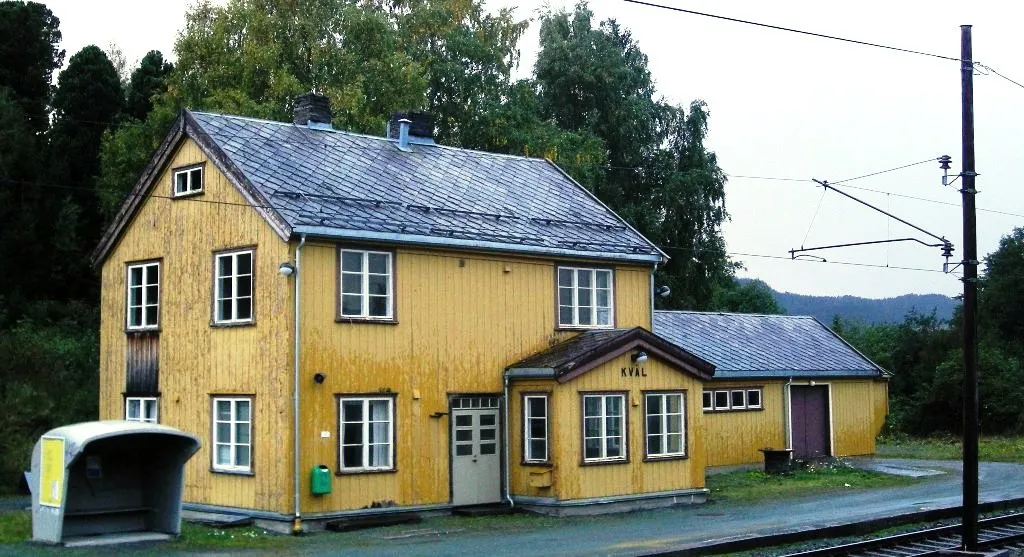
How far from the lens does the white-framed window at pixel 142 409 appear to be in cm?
2452

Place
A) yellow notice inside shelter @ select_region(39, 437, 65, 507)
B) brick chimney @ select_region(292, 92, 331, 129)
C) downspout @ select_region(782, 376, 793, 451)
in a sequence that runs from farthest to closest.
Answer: downspout @ select_region(782, 376, 793, 451) < brick chimney @ select_region(292, 92, 331, 129) < yellow notice inside shelter @ select_region(39, 437, 65, 507)

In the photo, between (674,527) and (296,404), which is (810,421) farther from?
(296,404)

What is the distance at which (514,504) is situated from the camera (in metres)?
24.2

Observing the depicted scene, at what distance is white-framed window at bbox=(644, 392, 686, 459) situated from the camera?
2508 centimetres

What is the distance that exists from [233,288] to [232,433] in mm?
2615

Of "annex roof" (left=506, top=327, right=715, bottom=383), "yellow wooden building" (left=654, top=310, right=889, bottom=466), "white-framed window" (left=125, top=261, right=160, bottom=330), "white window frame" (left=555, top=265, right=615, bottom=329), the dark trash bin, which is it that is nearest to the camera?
"annex roof" (left=506, top=327, right=715, bottom=383)

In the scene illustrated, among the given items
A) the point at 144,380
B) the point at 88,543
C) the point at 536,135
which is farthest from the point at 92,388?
the point at 536,135

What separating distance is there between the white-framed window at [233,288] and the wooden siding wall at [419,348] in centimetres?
151

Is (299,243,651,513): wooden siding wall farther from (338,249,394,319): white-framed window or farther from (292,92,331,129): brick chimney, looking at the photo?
(292,92,331,129): brick chimney

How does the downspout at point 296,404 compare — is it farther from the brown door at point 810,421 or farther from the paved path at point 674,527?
the brown door at point 810,421

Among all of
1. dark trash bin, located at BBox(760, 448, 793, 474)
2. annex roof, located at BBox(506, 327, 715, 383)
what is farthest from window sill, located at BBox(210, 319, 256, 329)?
dark trash bin, located at BBox(760, 448, 793, 474)

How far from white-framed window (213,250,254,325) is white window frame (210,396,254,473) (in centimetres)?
141

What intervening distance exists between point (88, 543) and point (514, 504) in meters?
8.53

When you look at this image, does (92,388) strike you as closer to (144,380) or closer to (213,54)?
(144,380)
